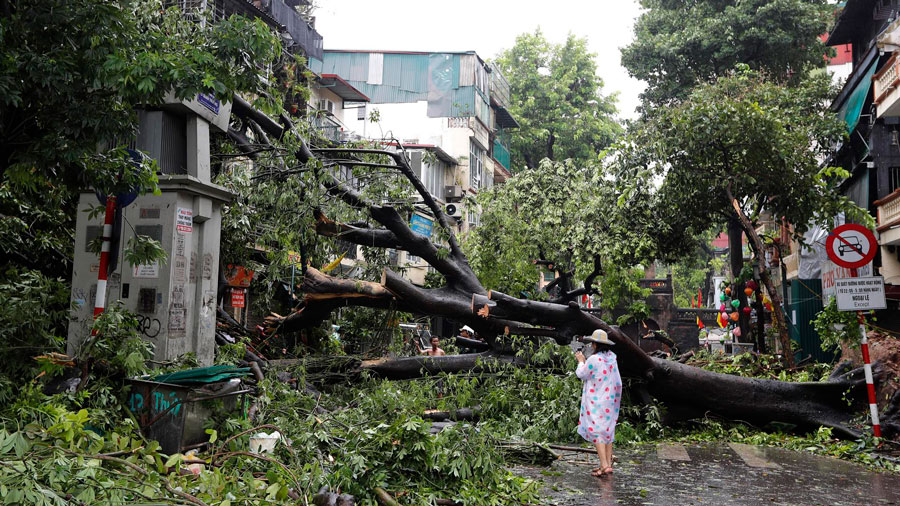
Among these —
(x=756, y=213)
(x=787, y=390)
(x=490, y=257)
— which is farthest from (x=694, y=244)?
(x=787, y=390)

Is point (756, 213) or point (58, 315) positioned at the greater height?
point (756, 213)

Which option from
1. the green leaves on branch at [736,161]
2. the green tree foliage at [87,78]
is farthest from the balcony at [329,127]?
the green tree foliage at [87,78]

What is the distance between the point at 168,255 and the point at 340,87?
21.6 m

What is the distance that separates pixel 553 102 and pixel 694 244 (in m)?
24.5

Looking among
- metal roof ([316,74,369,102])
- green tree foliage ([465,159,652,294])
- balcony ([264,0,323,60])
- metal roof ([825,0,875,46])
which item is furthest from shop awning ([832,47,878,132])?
metal roof ([316,74,369,102])

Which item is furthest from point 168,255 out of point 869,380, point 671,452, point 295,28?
point 295,28

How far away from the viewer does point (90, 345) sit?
6672 mm

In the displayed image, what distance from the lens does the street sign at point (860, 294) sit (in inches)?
394

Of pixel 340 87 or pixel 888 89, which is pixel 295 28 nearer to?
pixel 340 87

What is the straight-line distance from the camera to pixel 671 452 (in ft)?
31.4

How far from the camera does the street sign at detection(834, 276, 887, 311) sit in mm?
10000

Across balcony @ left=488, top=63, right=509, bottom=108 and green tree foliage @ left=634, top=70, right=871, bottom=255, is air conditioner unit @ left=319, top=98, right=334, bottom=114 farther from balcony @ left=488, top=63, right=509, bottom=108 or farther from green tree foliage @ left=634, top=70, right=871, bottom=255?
green tree foliage @ left=634, top=70, right=871, bottom=255

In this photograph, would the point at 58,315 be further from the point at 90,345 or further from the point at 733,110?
the point at 733,110

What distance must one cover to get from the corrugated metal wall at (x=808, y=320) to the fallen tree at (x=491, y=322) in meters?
8.38
